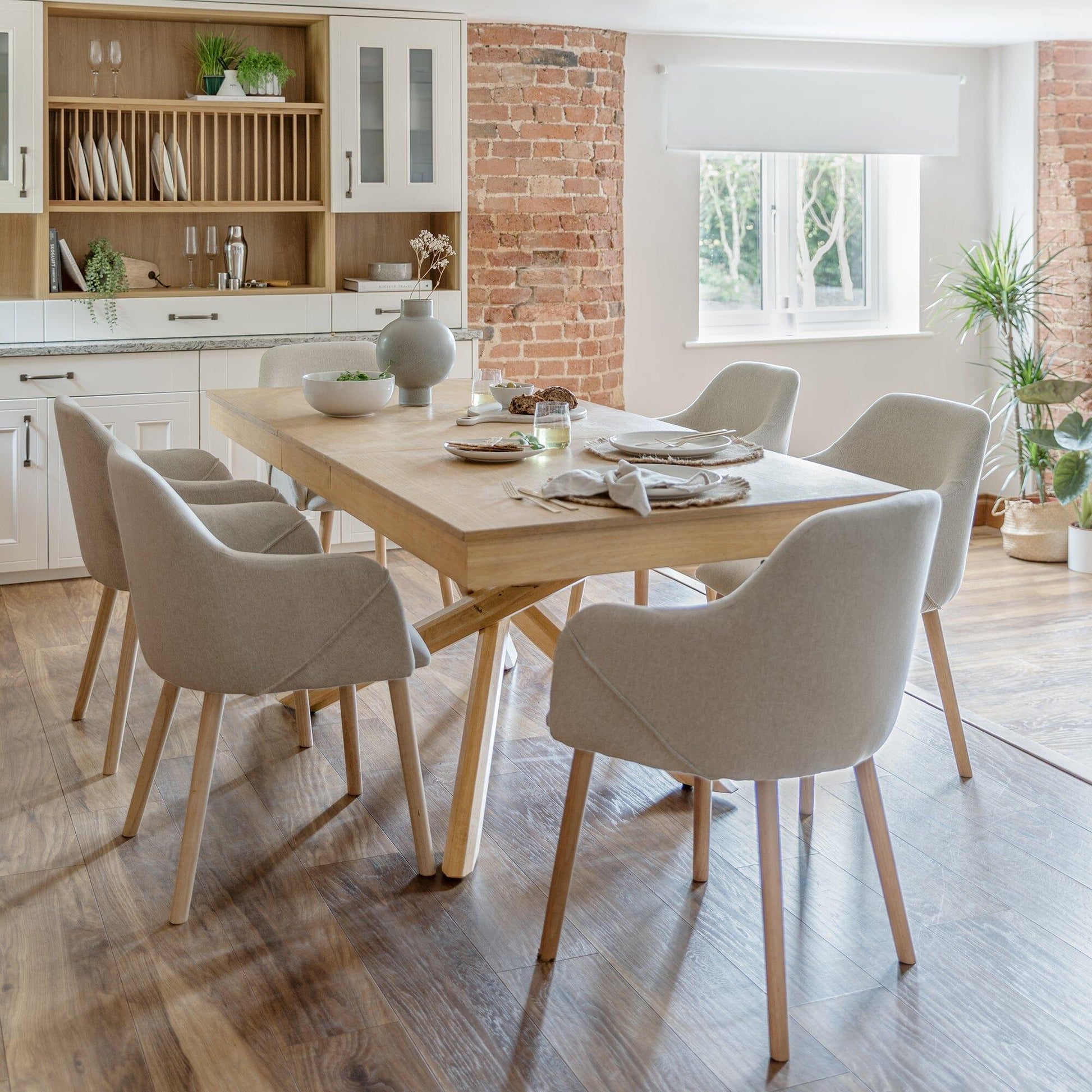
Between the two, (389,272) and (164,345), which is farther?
(389,272)

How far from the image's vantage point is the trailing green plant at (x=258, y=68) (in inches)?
202

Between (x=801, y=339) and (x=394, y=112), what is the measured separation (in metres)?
2.22

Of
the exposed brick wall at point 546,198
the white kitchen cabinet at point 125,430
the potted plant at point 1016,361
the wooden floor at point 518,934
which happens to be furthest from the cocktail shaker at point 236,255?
the potted plant at point 1016,361

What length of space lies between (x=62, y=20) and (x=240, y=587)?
3.70 metres

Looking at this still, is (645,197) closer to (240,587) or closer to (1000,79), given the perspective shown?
(1000,79)

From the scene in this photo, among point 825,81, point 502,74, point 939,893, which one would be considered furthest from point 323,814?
point 825,81

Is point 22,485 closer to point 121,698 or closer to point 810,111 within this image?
point 121,698

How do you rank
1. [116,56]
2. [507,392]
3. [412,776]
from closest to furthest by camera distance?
[412,776], [507,392], [116,56]

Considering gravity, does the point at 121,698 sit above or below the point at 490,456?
below

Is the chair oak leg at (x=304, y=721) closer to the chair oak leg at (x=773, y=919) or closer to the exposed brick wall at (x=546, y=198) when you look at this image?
the chair oak leg at (x=773, y=919)

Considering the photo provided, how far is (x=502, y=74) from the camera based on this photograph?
18.1 ft

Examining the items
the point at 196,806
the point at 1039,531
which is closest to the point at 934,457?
the point at 196,806

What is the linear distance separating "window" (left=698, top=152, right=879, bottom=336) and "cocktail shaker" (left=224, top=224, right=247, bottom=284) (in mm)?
2061

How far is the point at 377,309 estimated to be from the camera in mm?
5492
